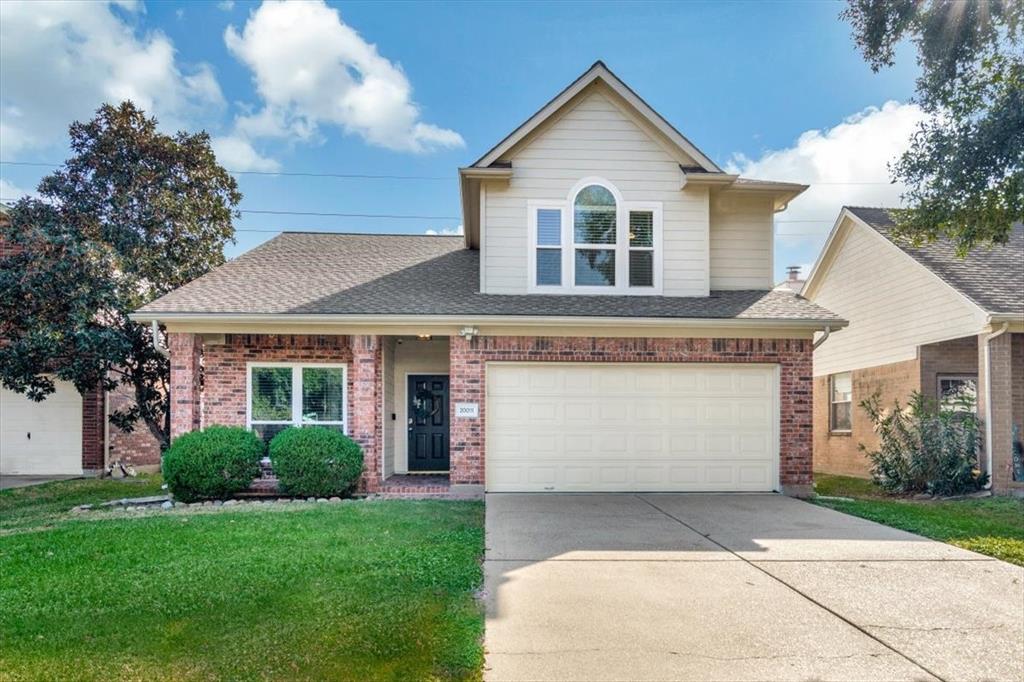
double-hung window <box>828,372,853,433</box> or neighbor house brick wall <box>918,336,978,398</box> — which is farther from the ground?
neighbor house brick wall <box>918,336,978,398</box>

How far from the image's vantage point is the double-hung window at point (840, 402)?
15.8m

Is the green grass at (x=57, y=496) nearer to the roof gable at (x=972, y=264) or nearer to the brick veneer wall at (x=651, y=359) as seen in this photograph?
the brick veneer wall at (x=651, y=359)

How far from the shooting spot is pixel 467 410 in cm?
1077

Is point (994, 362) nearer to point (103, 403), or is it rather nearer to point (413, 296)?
point (413, 296)

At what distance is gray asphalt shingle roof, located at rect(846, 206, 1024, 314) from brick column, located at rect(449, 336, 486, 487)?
7242mm

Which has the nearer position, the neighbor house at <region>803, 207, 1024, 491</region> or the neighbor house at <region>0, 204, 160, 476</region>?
the neighbor house at <region>803, 207, 1024, 491</region>

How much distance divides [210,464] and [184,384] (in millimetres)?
1542

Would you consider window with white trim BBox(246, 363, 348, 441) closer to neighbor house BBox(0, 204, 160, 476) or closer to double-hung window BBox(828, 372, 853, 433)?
neighbor house BBox(0, 204, 160, 476)

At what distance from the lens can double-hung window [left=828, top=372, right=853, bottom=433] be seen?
15.8m

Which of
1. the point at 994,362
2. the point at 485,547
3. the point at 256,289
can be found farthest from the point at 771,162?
the point at 485,547

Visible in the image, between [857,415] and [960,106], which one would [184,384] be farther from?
[857,415]

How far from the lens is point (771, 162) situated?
22.2m

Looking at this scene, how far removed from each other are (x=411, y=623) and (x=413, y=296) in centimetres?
737

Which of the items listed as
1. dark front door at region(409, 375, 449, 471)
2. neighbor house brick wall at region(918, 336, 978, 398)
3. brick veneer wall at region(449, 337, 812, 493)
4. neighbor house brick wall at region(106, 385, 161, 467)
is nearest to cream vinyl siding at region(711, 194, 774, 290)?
brick veneer wall at region(449, 337, 812, 493)
